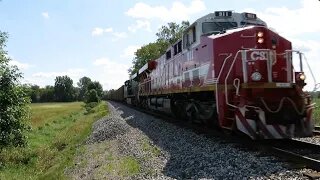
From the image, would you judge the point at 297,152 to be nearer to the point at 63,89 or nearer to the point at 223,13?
the point at 223,13

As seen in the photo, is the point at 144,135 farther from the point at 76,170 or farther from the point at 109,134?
the point at 76,170

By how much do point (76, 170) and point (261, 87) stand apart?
17.9ft

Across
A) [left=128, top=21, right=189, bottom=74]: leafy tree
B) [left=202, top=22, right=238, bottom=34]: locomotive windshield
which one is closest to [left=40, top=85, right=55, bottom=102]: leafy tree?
[left=128, top=21, right=189, bottom=74]: leafy tree

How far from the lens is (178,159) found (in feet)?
30.9

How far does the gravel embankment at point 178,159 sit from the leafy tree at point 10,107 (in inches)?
225

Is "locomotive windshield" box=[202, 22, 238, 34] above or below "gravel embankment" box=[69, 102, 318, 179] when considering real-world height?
above

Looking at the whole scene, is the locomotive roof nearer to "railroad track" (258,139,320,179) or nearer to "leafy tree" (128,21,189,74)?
"railroad track" (258,139,320,179)

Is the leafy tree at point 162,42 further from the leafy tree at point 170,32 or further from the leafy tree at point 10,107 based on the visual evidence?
the leafy tree at point 10,107

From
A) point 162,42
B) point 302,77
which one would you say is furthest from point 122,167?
point 162,42

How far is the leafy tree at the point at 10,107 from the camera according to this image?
19.2m

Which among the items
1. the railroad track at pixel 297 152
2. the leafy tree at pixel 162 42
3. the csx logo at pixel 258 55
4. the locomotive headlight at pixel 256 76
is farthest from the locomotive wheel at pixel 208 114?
the leafy tree at pixel 162 42

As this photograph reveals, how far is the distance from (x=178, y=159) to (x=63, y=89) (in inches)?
6799

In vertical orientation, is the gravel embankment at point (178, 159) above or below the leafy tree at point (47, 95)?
below

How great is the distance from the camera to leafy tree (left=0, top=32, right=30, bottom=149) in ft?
63.2
